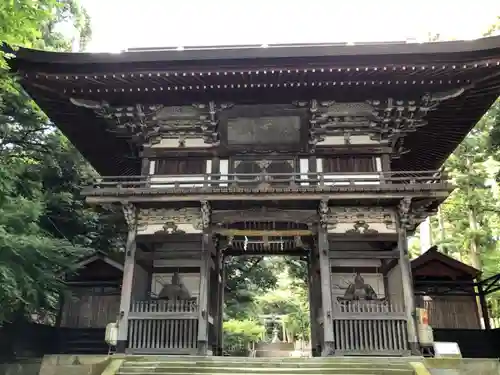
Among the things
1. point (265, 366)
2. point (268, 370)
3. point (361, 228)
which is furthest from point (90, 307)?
point (361, 228)

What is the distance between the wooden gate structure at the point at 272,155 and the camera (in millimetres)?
9734

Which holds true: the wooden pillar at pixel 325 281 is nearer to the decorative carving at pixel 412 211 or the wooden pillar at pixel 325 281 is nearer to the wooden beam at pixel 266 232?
the wooden beam at pixel 266 232

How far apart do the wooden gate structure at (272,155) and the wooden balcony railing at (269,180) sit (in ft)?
0.17

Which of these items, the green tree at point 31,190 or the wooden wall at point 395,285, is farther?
the wooden wall at point 395,285

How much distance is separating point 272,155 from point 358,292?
402 centimetres

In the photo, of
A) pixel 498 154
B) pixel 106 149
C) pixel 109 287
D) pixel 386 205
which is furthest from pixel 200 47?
pixel 498 154

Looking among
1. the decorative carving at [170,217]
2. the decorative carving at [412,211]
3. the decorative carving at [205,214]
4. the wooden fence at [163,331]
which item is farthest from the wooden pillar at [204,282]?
the decorative carving at [412,211]

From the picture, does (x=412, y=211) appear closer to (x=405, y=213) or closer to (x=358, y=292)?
(x=405, y=213)

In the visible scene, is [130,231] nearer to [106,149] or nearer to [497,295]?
[106,149]

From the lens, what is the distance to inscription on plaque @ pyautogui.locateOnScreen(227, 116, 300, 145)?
11.2 metres

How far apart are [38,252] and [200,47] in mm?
6224

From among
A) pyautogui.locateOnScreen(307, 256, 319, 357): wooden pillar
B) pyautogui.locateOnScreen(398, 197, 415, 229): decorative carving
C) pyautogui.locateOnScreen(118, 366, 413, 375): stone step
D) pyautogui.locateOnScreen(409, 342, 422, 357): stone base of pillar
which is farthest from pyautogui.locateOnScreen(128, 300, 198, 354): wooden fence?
Answer: pyautogui.locateOnScreen(398, 197, 415, 229): decorative carving

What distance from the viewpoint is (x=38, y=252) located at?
1020 centimetres

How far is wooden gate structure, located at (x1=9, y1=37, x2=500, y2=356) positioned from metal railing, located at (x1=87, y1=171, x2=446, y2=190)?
5 cm
